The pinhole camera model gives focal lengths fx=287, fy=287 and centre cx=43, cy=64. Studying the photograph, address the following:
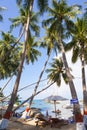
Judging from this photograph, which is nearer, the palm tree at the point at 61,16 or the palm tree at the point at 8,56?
the palm tree at the point at 61,16

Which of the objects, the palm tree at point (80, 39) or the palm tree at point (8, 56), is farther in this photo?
the palm tree at point (8, 56)

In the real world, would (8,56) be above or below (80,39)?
above

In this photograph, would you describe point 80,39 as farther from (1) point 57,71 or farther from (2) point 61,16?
(1) point 57,71

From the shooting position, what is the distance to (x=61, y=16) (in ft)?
128

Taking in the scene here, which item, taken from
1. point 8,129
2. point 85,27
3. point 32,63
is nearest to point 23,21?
point 85,27

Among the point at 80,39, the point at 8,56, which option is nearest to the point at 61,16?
the point at 80,39

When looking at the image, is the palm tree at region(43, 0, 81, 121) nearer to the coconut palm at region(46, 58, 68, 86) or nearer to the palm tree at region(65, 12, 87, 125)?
the palm tree at region(65, 12, 87, 125)

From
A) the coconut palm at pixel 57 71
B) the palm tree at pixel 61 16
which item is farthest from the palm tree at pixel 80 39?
the coconut palm at pixel 57 71

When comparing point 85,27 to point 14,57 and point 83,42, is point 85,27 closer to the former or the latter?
point 83,42

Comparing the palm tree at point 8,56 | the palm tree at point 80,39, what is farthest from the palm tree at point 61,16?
the palm tree at point 8,56

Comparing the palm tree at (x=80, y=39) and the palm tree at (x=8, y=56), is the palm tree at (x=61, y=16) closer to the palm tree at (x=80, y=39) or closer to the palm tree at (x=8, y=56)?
the palm tree at (x=80, y=39)

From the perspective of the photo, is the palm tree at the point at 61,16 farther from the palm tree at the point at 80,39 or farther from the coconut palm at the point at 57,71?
the coconut palm at the point at 57,71

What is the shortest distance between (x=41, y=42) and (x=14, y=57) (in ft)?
34.1

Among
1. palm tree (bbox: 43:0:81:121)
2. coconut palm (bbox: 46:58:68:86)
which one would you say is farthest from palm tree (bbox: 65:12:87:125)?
coconut palm (bbox: 46:58:68:86)
